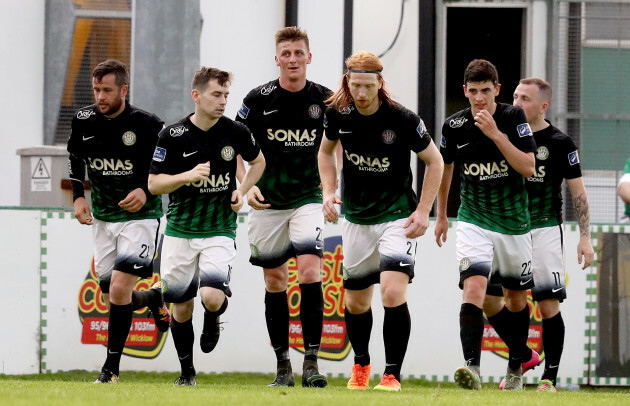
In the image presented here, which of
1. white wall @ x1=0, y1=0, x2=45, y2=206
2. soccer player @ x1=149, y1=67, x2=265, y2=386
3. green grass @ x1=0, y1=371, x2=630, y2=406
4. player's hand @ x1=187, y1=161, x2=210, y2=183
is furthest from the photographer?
white wall @ x1=0, y1=0, x2=45, y2=206

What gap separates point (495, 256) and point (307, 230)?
4.84 feet

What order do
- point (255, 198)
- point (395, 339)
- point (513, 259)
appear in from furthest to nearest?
point (513, 259)
point (255, 198)
point (395, 339)

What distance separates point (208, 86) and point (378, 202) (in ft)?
4.64

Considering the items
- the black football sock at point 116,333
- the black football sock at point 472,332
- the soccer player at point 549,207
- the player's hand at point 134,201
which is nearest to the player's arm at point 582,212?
the soccer player at point 549,207

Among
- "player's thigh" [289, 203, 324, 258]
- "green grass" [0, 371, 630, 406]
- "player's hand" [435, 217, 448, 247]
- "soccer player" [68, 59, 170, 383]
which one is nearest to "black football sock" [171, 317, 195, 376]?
"green grass" [0, 371, 630, 406]

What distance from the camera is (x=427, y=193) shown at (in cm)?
913

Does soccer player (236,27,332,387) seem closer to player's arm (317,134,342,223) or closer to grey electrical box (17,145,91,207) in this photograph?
player's arm (317,134,342,223)

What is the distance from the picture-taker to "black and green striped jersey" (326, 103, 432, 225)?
9.17 meters

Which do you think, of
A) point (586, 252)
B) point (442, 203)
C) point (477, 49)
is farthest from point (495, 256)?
point (477, 49)

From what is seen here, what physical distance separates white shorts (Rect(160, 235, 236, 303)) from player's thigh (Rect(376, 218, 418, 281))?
1081mm

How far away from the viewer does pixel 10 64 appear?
16.3 metres

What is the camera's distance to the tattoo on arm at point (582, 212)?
10.6 meters

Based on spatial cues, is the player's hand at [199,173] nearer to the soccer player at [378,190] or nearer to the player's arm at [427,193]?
the soccer player at [378,190]

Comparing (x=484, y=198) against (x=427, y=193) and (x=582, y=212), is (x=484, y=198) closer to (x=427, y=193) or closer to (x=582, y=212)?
(x=427, y=193)
